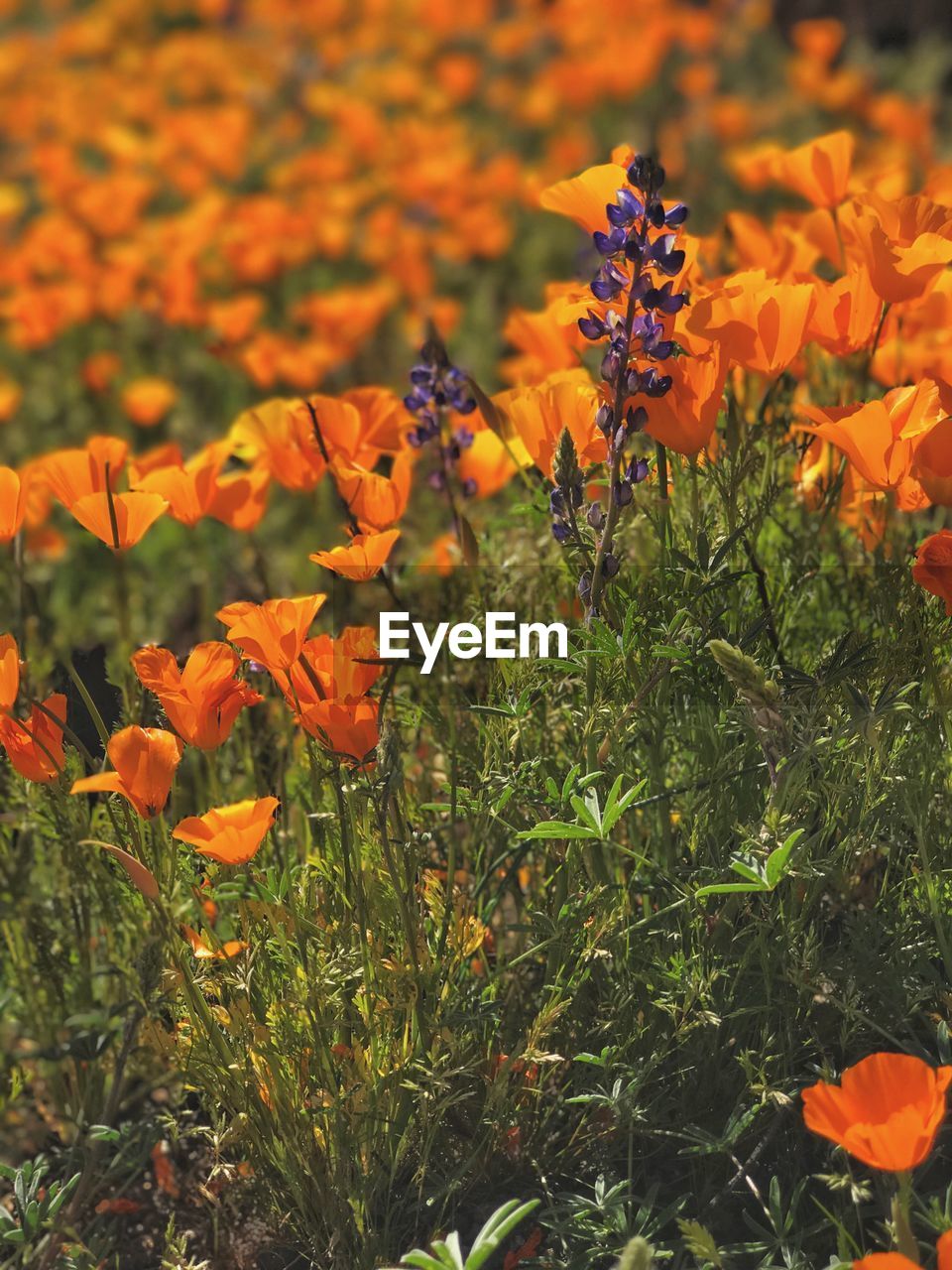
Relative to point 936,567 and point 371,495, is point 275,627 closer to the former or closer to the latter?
point 371,495

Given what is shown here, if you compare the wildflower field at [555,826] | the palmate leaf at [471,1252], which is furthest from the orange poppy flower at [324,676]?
the palmate leaf at [471,1252]

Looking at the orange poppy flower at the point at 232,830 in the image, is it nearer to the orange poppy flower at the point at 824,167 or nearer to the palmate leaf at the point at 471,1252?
the palmate leaf at the point at 471,1252

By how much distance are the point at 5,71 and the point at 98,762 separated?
7987 millimetres

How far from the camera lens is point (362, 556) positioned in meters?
1.87

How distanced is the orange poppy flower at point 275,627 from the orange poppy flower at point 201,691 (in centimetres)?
4

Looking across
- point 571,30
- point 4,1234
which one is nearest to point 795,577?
point 4,1234

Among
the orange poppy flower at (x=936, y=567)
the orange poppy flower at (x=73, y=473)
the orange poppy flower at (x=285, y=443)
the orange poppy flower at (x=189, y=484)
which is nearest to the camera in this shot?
the orange poppy flower at (x=936, y=567)

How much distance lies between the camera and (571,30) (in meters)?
7.70

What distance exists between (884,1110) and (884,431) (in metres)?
0.77

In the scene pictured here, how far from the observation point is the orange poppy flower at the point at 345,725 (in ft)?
5.84

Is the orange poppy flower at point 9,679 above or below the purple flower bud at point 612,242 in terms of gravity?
below

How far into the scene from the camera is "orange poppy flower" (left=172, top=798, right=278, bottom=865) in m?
1.70

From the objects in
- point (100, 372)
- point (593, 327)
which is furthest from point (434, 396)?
point (100, 372)

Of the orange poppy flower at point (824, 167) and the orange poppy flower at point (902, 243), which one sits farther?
the orange poppy flower at point (824, 167)
